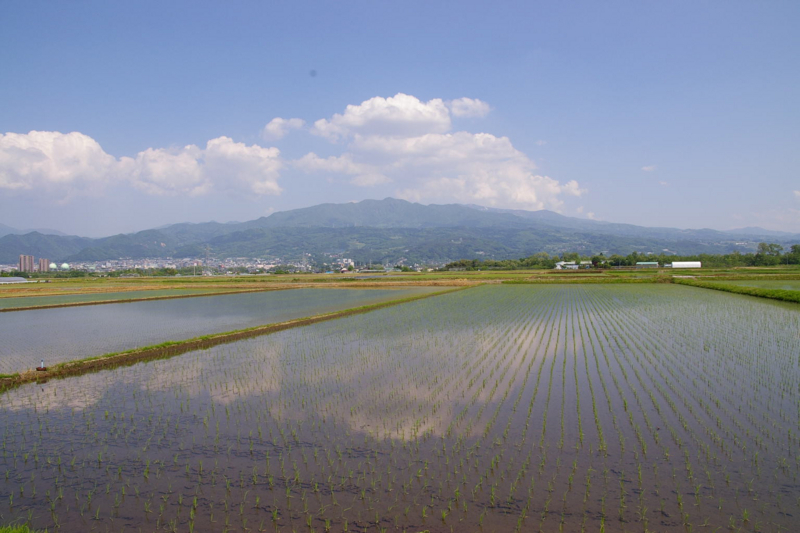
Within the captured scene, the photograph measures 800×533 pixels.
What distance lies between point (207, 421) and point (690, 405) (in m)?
8.32

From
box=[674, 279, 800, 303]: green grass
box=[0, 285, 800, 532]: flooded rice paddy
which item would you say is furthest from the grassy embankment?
box=[674, 279, 800, 303]: green grass

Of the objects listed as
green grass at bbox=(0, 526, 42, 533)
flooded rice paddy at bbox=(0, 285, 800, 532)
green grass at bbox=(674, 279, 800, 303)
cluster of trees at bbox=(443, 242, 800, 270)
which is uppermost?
cluster of trees at bbox=(443, 242, 800, 270)

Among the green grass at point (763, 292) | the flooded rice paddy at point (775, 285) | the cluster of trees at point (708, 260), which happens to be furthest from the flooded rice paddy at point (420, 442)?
the cluster of trees at point (708, 260)

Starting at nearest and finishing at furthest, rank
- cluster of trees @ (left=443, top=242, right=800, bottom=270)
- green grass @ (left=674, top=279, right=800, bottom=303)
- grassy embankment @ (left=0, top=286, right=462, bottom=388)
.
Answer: grassy embankment @ (left=0, top=286, right=462, bottom=388)
green grass @ (left=674, top=279, right=800, bottom=303)
cluster of trees @ (left=443, top=242, right=800, bottom=270)

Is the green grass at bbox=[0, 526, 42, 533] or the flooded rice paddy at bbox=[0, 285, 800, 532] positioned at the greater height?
the green grass at bbox=[0, 526, 42, 533]

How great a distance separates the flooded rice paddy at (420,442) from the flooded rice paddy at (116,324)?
3571mm

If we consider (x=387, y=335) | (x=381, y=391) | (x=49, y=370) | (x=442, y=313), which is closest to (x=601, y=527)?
(x=381, y=391)

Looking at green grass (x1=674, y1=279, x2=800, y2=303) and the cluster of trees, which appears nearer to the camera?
green grass (x1=674, y1=279, x2=800, y2=303)

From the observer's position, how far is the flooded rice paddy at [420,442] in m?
4.73

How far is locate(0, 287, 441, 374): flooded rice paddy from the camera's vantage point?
45.4 feet

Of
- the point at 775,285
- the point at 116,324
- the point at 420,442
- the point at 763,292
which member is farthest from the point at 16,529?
the point at 775,285

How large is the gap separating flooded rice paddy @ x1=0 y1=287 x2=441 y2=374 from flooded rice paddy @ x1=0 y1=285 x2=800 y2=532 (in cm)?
357

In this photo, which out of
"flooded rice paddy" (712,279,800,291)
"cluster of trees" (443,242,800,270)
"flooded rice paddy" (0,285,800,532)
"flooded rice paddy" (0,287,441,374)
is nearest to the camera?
"flooded rice paddy" (0,285,800,532)

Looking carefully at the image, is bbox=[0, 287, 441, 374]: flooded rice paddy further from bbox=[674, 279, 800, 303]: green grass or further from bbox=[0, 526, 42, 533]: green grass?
bbox=[674, 279, 800, 303]: green grass
